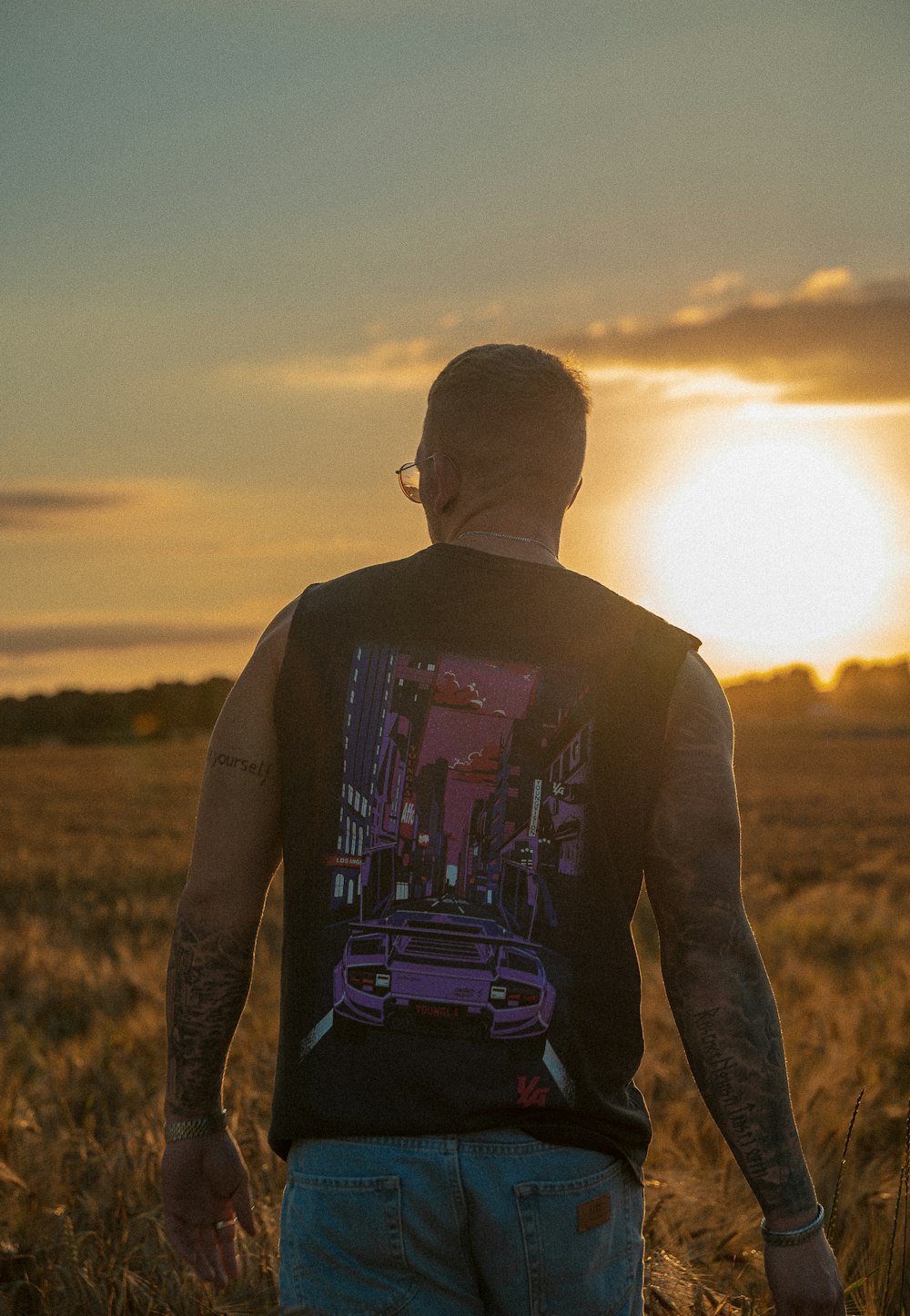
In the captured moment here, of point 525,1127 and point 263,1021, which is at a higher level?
point 525,1127

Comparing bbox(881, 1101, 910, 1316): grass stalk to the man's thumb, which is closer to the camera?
the man's thumb

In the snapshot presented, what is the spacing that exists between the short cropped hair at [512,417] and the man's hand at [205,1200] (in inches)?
53.4

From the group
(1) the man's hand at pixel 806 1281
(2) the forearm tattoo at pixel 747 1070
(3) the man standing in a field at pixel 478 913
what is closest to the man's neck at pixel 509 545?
(3) the man standing in a field at pixel 478 913

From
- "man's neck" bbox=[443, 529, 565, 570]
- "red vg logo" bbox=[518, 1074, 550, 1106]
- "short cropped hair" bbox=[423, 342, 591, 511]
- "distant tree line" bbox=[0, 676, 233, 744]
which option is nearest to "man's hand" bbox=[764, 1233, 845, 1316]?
"red vg logo" bbox=[518, 1074, 550, 1106]

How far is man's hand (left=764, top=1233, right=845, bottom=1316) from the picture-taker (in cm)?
205

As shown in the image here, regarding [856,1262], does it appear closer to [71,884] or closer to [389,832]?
[389,832]

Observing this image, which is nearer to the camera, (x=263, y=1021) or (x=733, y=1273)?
(x=733, y=1273)

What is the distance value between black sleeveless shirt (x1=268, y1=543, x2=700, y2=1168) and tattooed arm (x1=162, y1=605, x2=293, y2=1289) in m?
0.10

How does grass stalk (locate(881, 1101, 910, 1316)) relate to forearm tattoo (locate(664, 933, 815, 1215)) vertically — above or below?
below

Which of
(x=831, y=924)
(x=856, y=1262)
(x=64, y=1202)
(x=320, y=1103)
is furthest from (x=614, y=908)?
(x=831, y=924)

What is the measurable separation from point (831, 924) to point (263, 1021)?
6.20 metres

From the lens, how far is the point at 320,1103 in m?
1.92

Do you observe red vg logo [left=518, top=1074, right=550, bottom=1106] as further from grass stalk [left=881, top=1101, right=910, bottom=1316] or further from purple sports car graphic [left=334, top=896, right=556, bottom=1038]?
grass stalk [left=881, top=1101, right=910, bottom=1316]

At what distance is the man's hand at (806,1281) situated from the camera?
2.05 metres
